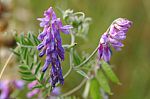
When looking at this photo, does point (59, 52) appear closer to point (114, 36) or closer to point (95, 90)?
point (114, 36)

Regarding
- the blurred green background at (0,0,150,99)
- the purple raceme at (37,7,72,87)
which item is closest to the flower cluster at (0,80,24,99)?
the purple raceme at (37,7,72,87)

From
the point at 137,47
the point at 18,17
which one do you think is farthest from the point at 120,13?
the point at 18,17

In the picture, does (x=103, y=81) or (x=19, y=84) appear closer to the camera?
(x=103, y=81)

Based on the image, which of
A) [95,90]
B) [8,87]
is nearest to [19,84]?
[8,87]

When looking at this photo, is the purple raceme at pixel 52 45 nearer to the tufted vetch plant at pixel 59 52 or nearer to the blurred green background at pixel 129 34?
the tufted vetch plant at pixel 59 52

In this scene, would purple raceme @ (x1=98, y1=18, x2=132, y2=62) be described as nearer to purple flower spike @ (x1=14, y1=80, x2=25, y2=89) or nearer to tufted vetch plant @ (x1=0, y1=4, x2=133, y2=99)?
tufted vetch plant @ (x1=0, y1=4, x2=133, y2=99)
